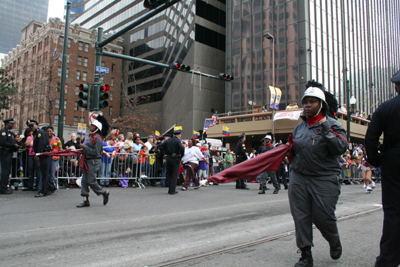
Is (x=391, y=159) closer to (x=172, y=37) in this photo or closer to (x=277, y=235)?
(x=277, y=235)

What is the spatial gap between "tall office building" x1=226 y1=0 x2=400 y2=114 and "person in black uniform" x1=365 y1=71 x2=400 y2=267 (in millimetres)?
29035

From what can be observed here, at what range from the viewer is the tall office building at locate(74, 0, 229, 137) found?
3991cm

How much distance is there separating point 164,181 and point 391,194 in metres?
10.3

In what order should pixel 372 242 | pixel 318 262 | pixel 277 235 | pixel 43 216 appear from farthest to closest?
1. pixel 43 216
2. pixel 277 235
3. pixel 372 242
4. pixel 318 262

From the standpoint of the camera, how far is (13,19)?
516ft

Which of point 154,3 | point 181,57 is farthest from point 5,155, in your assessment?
point 181,57

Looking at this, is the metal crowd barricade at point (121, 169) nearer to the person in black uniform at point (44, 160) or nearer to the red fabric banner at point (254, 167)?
the person in black uniform at point (44, 160)

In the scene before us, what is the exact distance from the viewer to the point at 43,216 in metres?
6.24

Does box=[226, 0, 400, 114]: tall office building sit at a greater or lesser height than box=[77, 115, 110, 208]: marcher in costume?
greater

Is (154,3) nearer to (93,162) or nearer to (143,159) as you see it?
(93,162)

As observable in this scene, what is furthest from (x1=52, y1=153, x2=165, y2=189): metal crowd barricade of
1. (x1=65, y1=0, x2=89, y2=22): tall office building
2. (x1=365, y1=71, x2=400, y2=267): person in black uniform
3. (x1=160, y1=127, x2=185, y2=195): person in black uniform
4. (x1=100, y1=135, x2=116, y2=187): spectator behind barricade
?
(x1=65, y1=0, x2=89, y2=22): tall office building

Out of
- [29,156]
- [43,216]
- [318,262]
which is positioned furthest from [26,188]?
[318,262]

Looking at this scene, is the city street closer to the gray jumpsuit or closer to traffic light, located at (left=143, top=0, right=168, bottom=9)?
the gray jumpsuit

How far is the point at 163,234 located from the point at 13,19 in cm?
18472
